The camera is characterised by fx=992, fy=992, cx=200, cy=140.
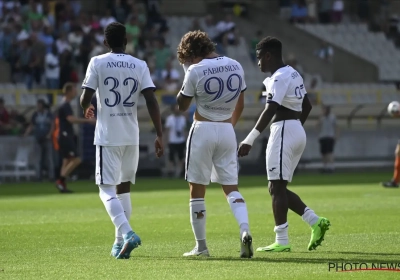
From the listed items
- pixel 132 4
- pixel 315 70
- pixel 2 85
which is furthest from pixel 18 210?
pixel 315 70

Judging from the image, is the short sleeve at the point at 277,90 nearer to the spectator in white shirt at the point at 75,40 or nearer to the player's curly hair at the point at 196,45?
the player's curly hair at the point at 196,45

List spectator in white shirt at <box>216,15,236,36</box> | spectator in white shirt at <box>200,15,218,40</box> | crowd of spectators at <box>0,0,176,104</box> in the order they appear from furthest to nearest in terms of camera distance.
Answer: spectator in white shirt at <box>216,15,236,36</box>
spectator in white shirt at <box>200,15,218,40</box>
crowd of spectators at <box>0,0,176,104</box>

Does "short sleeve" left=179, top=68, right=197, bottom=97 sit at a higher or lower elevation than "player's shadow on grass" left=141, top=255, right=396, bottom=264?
higher

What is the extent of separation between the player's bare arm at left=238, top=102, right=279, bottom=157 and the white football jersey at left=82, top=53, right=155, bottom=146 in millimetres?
1282

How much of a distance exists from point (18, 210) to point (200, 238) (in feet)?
25.9

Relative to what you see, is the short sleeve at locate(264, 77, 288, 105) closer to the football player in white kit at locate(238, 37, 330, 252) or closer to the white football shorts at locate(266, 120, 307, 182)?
the football player in white kit at locate(238, 37, 330, 252)

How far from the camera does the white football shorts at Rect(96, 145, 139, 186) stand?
10836 mm

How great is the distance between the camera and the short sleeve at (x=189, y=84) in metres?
10.8

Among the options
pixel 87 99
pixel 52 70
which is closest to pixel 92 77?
pixel 87 99

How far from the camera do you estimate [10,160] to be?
28.6m

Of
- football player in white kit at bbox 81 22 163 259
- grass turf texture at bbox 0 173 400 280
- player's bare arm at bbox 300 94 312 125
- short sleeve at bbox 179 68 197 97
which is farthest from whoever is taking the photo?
player's bare arm at bbox 300 94 312 125

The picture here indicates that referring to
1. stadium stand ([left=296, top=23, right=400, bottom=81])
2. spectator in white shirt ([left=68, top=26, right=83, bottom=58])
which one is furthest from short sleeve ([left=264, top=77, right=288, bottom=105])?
stadium stand ([left=296, top=23, right=400, bottom=81])

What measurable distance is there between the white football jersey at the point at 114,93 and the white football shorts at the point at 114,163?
0.26ft

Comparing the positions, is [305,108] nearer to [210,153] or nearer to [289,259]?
[210,153]
